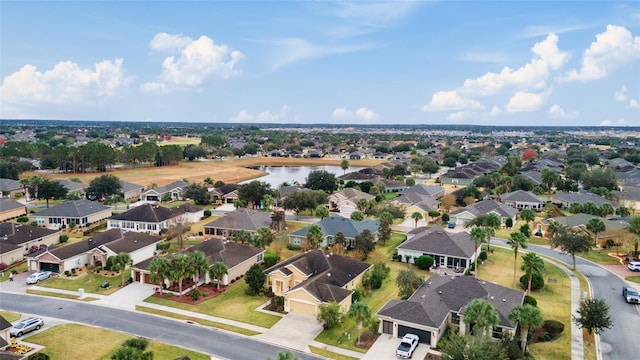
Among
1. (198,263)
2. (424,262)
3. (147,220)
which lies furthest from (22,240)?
(424,262)

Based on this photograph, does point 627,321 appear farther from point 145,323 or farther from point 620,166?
point 620,166

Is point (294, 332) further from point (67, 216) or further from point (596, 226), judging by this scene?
point (67, 216)

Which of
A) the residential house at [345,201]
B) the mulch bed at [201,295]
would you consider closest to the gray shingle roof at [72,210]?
the mulch bed at [201,295]

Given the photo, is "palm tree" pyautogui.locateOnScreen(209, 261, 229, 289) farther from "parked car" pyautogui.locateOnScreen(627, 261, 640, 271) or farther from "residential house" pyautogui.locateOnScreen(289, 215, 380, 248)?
"parked car" pyautogui.locateOnScreen(627, 261, 640, 271)

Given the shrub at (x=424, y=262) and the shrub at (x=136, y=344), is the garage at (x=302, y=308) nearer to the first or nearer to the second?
the shrub at (x=136, y=344)

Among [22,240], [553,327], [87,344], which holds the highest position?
[22,240]
